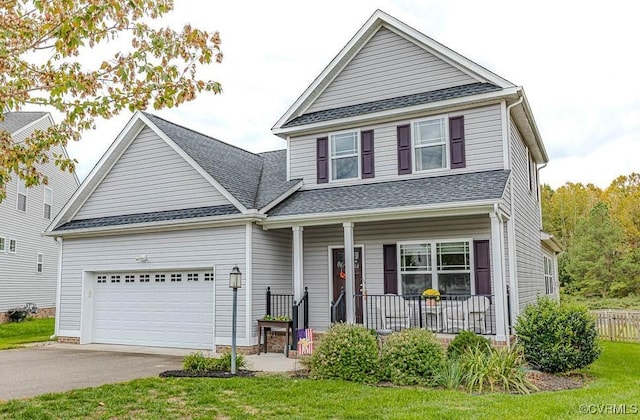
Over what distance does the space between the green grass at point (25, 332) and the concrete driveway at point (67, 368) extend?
3.11 metres

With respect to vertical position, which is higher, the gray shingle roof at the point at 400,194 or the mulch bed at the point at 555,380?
the gray shingle roof at the point at 400,194

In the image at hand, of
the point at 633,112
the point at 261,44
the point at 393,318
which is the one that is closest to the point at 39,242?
the point at 261,44

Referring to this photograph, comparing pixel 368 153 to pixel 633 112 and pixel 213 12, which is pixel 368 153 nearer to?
pixel 213 12

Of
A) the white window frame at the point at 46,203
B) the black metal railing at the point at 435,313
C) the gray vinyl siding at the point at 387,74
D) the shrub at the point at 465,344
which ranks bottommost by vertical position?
the shrub at the point at 465,344

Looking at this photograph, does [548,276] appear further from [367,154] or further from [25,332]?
[25,332]

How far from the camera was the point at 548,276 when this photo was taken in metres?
19.6

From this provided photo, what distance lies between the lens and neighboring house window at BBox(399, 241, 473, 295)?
1183 centimetres

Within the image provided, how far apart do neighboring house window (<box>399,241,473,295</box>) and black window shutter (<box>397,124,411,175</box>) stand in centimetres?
187

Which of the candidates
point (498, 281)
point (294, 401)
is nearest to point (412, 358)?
point (294, 401)

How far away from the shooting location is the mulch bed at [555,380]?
8.18 m

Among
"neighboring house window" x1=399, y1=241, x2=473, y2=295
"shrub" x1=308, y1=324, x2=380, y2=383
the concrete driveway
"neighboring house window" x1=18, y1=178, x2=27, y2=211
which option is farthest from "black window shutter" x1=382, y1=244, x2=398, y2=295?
"neighboring house window" x1=18, y1=178, x2=27, y2=211

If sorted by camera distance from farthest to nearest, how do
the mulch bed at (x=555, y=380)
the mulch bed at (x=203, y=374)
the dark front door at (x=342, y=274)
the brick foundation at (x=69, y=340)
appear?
the brick foundation at (x=69, y=340) → the dark front door at (x=342, y=274) → the mulch bed at (x=203, y=374) → the mulch bed at (x=555, y=380)

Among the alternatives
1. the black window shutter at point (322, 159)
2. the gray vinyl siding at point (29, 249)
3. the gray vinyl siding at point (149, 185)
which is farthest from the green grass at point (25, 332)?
the black window shutter at point (322, 159)

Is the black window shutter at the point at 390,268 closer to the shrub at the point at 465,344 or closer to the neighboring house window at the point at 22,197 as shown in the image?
the shrub at the point at 465,344
